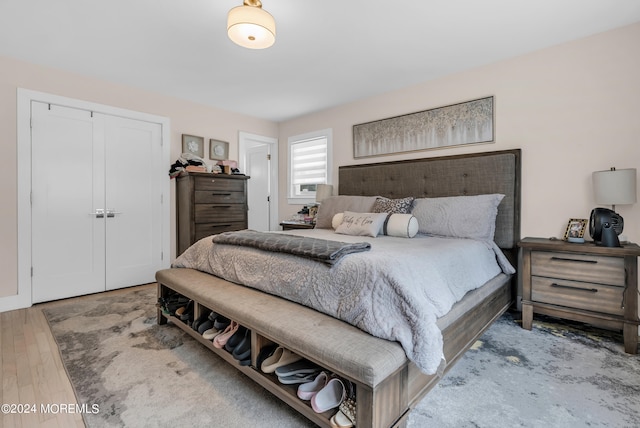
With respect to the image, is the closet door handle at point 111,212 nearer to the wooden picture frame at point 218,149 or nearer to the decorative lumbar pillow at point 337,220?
the wooden picture frame at point 218,149

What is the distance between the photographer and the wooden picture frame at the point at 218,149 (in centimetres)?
412

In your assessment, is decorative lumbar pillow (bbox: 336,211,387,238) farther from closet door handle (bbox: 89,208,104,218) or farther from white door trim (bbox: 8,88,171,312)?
white door trim (bbox: 8,88,171,312)

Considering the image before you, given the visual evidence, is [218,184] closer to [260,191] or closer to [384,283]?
[260,191]

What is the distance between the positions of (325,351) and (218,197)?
297 cm

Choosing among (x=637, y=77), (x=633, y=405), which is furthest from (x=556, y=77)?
(x=633, y=405)

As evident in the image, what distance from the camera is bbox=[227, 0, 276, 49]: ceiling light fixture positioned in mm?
1737

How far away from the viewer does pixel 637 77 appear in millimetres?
2213

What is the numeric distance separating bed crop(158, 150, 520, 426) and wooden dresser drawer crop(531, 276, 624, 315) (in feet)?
0.81

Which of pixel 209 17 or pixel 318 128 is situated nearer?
pixel 209 17

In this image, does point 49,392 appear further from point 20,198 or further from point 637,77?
point 637,77

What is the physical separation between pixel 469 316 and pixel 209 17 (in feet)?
8.84

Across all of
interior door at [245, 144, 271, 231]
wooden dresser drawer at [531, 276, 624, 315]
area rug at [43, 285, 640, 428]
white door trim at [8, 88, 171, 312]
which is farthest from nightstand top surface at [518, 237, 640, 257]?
white door trim at [8, 88, 171, 312]

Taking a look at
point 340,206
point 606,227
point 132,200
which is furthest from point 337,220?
point 132,200

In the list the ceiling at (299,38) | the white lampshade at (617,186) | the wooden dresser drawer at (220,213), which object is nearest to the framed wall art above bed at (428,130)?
the ceiling at (299,38)
